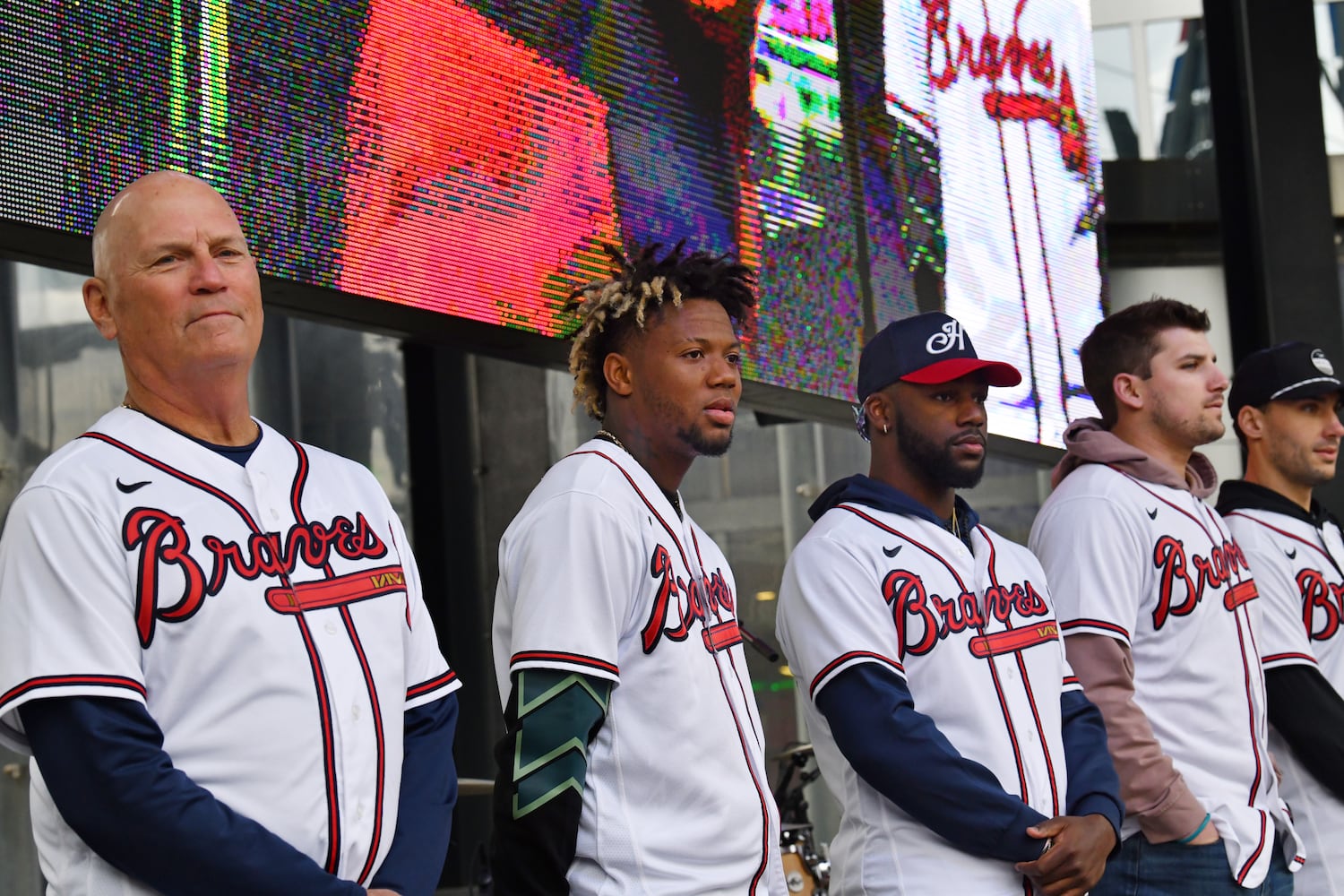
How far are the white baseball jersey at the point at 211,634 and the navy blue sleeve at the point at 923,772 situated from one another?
2.94 ft

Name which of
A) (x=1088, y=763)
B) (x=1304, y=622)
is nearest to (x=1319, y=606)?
(x=1304, y=622)

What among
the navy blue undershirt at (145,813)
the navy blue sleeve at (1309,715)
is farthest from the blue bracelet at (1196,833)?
the navy blue undershirt at (145,813)

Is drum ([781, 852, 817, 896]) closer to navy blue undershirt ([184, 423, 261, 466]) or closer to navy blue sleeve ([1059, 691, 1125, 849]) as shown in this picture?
navy blue sleeve ([1059, 691, 1125, 849])

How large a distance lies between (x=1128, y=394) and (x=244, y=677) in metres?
2.32

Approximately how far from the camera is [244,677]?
1739 millimetres

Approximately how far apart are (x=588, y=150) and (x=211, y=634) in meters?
1.85

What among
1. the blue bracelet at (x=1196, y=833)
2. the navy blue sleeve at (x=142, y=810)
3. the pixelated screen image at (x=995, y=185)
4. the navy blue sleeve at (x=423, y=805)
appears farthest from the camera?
the pixelated screen image at (x=995, y=185)

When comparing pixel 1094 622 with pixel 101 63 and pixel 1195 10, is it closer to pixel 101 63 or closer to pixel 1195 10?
pixel 101 63

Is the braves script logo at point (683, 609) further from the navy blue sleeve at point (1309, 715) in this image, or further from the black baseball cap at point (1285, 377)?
the black baseball cap at point (1285, 377)

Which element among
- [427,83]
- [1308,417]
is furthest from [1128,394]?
[427,83]

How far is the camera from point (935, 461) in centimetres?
286

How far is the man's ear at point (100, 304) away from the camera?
1921 millimetres

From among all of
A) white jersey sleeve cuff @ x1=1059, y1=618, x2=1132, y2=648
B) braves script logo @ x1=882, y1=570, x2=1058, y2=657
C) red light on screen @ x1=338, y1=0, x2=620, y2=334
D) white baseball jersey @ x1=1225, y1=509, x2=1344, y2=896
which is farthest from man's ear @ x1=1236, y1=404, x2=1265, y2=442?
red light on screen @ x1=338, y1=0, x2=620, y2=334

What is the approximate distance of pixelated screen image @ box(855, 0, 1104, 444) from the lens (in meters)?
4.31
